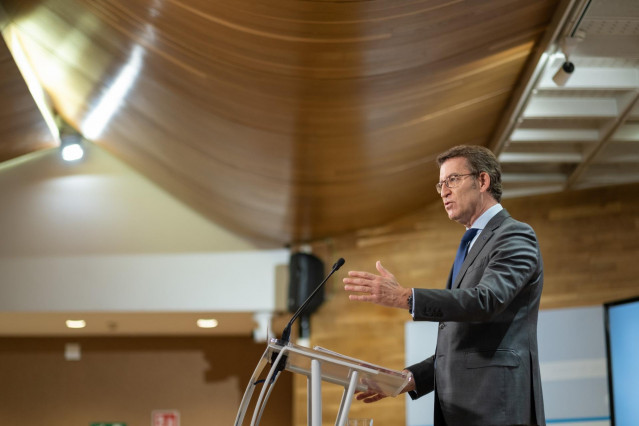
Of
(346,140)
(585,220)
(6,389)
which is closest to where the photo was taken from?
(346,140)

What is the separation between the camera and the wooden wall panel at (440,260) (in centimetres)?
630

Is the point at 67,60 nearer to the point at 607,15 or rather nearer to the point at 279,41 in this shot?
the point at 279,41

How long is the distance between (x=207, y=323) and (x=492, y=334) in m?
5.88

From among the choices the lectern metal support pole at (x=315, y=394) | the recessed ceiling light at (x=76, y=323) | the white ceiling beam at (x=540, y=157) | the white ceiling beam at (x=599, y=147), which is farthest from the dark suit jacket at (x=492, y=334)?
the recessed ceiling light at (x=76, y=323)

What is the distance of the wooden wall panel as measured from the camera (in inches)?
248

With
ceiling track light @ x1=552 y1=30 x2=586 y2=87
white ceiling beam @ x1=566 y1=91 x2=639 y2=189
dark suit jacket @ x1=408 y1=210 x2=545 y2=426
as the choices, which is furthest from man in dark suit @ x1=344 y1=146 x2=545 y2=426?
white ceiling beam @ x1=566 y1=91 x2=639 y2=189

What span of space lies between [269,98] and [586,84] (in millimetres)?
2000

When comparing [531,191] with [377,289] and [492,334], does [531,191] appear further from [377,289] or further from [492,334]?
[377,289]

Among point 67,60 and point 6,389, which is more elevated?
point 67,60

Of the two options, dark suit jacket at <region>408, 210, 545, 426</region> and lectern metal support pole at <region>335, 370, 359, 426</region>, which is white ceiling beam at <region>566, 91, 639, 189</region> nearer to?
dark suit jacket at <region>408, 210, 545, 426</region>

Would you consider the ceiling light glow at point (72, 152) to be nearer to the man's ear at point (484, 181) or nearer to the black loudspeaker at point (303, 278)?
the black loudspeaker at point (303, 278)

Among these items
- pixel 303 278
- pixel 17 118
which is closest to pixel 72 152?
pixel 17 118

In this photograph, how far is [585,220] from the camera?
6465mm

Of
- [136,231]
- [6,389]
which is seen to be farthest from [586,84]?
[6,389]
